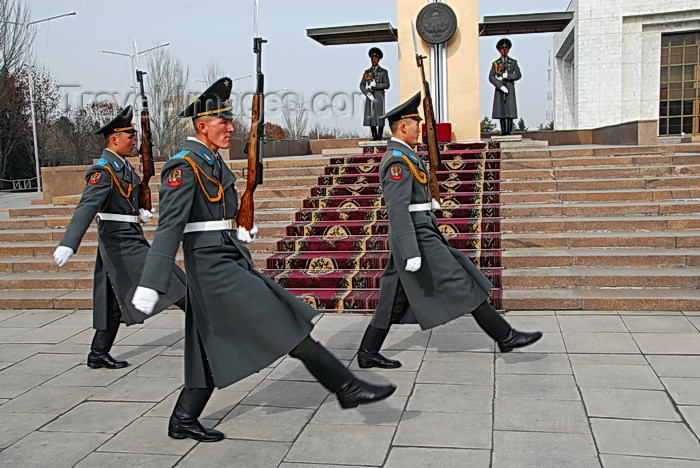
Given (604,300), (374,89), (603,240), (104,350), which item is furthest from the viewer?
(374,89)

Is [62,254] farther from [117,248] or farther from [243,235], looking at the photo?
[243,235]

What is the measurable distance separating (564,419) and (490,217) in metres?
4.59

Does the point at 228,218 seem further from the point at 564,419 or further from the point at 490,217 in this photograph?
the point at 490,217

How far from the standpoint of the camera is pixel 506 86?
42.5ft

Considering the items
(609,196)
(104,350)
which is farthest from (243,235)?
(609,196)

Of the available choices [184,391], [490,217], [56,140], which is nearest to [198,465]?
[184,391]

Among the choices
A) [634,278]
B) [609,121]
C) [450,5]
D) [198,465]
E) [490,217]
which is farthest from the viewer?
[609,121]

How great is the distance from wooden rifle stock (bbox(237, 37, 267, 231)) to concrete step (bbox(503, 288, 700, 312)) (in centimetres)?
324

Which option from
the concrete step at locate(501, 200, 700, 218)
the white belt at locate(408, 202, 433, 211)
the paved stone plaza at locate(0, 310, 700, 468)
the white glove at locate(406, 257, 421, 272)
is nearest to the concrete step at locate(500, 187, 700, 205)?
the concrete step at locate(501, 200, 700, 218)

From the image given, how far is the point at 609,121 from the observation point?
26.2m

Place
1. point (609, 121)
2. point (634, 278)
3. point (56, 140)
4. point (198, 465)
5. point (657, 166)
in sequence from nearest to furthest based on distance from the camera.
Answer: point (198, 465), point (634, 278), point (657, 166), point (609, 121), point (56, 140)

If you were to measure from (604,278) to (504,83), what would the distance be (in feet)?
23.9

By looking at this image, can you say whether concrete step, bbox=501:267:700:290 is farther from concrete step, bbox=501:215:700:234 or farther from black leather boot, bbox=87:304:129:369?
black leather boot, bbox=87:304:129:369

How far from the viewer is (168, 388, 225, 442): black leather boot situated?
3.68m
